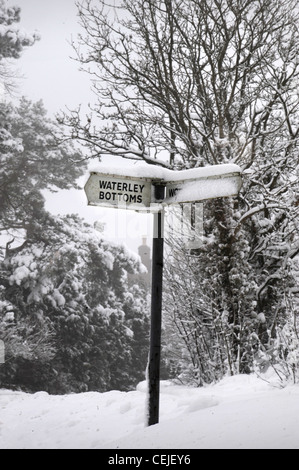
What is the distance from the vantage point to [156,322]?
3.41 meters

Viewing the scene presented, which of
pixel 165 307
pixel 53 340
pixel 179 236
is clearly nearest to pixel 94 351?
pixel 53 340

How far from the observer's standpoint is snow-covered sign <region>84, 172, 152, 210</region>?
3.36m

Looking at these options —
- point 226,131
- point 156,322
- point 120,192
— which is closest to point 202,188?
point 120,192

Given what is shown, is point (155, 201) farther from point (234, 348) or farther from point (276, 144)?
point (276, 144)

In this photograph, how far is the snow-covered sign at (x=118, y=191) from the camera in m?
3.36

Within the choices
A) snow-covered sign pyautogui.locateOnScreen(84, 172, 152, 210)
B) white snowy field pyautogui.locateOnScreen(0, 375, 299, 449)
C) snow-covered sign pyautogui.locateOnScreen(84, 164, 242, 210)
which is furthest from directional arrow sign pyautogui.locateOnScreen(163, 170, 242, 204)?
white snowy field pyautogui.locateOnScreen(0, 375, 299, 449)

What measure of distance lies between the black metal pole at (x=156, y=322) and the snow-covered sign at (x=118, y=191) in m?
0.13

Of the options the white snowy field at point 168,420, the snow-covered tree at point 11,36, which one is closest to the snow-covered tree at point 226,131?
the white snowy field at point 168,420

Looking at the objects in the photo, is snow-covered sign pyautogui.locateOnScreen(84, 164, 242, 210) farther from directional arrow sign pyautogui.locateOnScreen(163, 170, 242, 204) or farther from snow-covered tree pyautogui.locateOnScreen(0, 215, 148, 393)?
snow-covered tree pyautogui.locateOnScreen(0, 215, 148, 393)

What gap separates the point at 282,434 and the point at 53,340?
55.2ft

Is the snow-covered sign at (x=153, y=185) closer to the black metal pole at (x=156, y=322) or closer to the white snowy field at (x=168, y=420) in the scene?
the black metal pole at (x=156, y=322)

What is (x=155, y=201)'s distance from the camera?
3.53m

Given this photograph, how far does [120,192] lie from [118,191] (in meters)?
0.02
